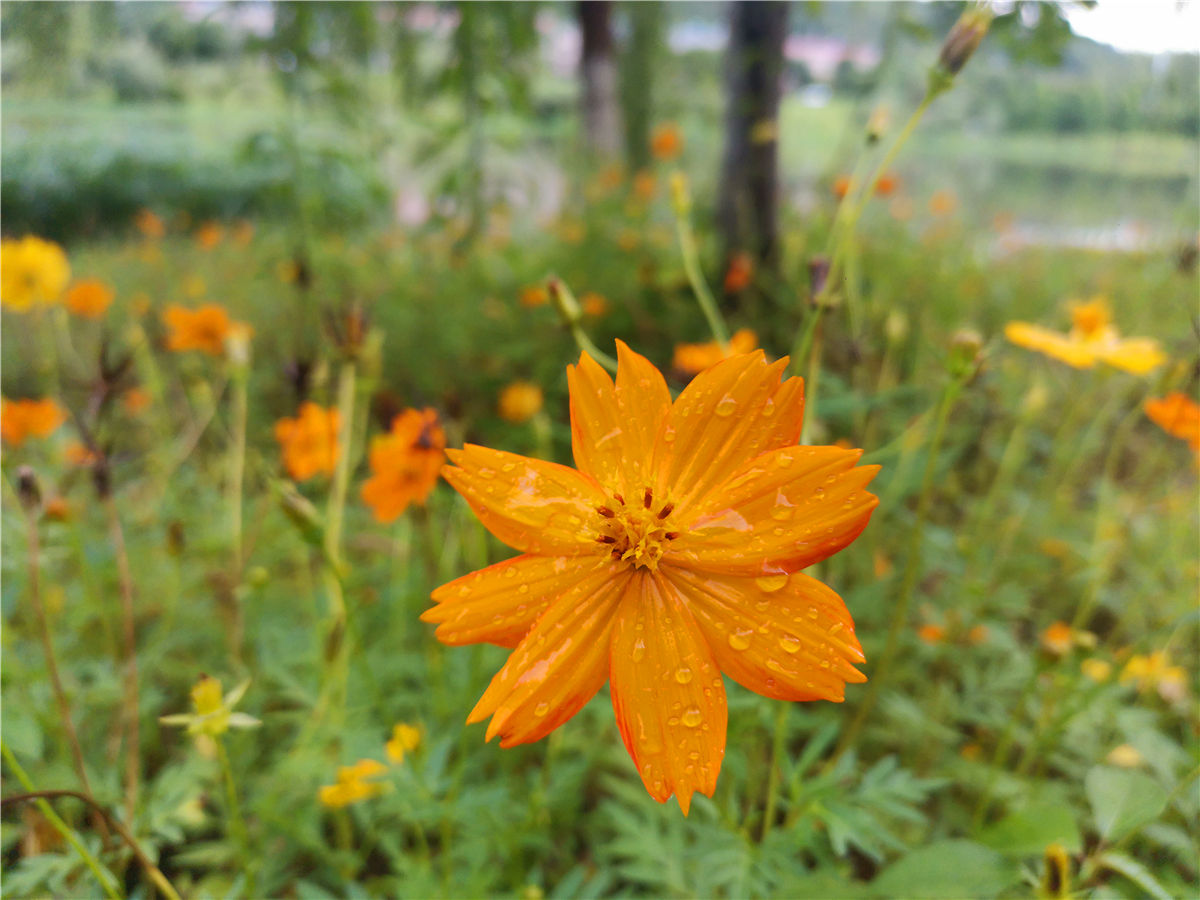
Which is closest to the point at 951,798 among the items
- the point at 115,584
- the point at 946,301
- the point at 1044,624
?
the point at 1044,624

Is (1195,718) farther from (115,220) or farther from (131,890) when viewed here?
(115,220)

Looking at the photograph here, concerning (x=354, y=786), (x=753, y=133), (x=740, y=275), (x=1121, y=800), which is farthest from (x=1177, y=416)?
(x=753, y=133)

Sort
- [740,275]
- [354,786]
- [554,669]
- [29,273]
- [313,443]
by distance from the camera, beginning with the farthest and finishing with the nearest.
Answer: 1. [740,275]
2. [29,273]
3. [313,443]
4. [354,786]
5. [554,669]

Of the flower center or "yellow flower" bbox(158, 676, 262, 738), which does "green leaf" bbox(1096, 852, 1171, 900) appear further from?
"yellow flower" bbox(158, 676, 262, 738)

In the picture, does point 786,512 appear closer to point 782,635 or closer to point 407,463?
point 782,635

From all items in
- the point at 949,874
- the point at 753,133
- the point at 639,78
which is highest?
the point at 639,78

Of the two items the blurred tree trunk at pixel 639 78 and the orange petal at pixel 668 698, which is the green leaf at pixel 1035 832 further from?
the blurred tree trunk at pixel 639 78
